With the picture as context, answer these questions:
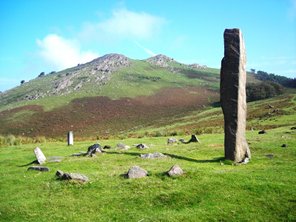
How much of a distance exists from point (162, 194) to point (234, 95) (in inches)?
359

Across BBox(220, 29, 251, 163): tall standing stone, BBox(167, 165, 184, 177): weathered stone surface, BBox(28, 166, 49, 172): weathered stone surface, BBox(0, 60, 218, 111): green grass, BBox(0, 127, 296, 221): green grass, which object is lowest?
BBox(0, 127, 296, 221): green grass

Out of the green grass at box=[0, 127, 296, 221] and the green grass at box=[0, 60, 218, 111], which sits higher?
the green grass at box=[0, 60, 218, 111]

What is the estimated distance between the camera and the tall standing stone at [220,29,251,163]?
21.7 m

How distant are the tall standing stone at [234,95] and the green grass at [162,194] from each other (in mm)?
1127

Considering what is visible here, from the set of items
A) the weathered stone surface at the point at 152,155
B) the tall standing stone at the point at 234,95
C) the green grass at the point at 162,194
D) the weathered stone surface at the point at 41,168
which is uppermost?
the tall standing stone at the point at 234,95

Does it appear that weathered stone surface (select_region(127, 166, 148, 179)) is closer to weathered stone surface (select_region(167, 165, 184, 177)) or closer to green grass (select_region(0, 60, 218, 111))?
weathered stone surface (select_region(167, 165, 184, 177))

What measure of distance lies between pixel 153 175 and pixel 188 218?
475cm

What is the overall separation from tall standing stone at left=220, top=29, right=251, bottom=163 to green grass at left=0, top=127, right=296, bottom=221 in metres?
1.13

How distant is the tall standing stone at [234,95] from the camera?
2167cm

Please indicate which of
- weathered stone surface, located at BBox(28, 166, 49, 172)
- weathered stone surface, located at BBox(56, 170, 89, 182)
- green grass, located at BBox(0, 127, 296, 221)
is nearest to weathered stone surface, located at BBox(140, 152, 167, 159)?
green grass, located at BBox(0, 127, 296, 221)

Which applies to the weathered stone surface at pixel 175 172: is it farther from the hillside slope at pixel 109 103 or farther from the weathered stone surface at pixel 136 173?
the hillside slope at pixel 109 103

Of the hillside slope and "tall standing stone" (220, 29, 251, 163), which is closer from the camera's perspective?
"tall standing stone" (220, 29, 251, 163)

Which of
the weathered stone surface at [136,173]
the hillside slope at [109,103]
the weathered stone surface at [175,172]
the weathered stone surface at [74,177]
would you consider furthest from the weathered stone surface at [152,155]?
the hillside slope at [109,103]

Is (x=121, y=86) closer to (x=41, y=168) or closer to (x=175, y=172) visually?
(x=41, y=168)
